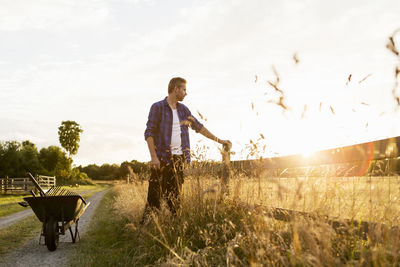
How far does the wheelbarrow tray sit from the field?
605 millimetres

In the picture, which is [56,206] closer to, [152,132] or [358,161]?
[152,132]

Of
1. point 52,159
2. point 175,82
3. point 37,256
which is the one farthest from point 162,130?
point 52,159

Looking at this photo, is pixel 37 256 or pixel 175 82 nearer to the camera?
pixel 175 82

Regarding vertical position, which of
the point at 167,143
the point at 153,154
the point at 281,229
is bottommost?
the point at 281,229

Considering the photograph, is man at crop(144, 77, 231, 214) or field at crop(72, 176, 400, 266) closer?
field at crop(72, 176, 400, 266)

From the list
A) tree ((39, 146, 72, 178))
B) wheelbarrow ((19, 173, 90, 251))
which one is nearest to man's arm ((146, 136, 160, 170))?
wheelbarrow ((19, 173, 90, 251))

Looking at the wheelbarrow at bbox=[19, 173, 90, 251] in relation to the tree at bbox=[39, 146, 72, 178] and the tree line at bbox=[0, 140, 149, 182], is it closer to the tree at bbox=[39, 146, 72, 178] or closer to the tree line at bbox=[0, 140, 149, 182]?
the tree line at bbox=[0, 140, 149, 182]

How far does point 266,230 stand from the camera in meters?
2.24

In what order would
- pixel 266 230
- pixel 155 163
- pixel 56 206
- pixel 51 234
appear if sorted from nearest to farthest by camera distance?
1. pixel 266 230
2. pixel 155 163
3. pixel 51 234
4. pixel 56 206

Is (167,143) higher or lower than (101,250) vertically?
higher

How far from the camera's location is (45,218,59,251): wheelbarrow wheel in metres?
4.94

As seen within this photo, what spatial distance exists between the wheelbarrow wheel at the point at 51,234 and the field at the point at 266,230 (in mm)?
470

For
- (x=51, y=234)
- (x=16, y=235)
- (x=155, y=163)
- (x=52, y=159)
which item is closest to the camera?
(x=155, y=163)

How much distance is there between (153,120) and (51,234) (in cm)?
241
